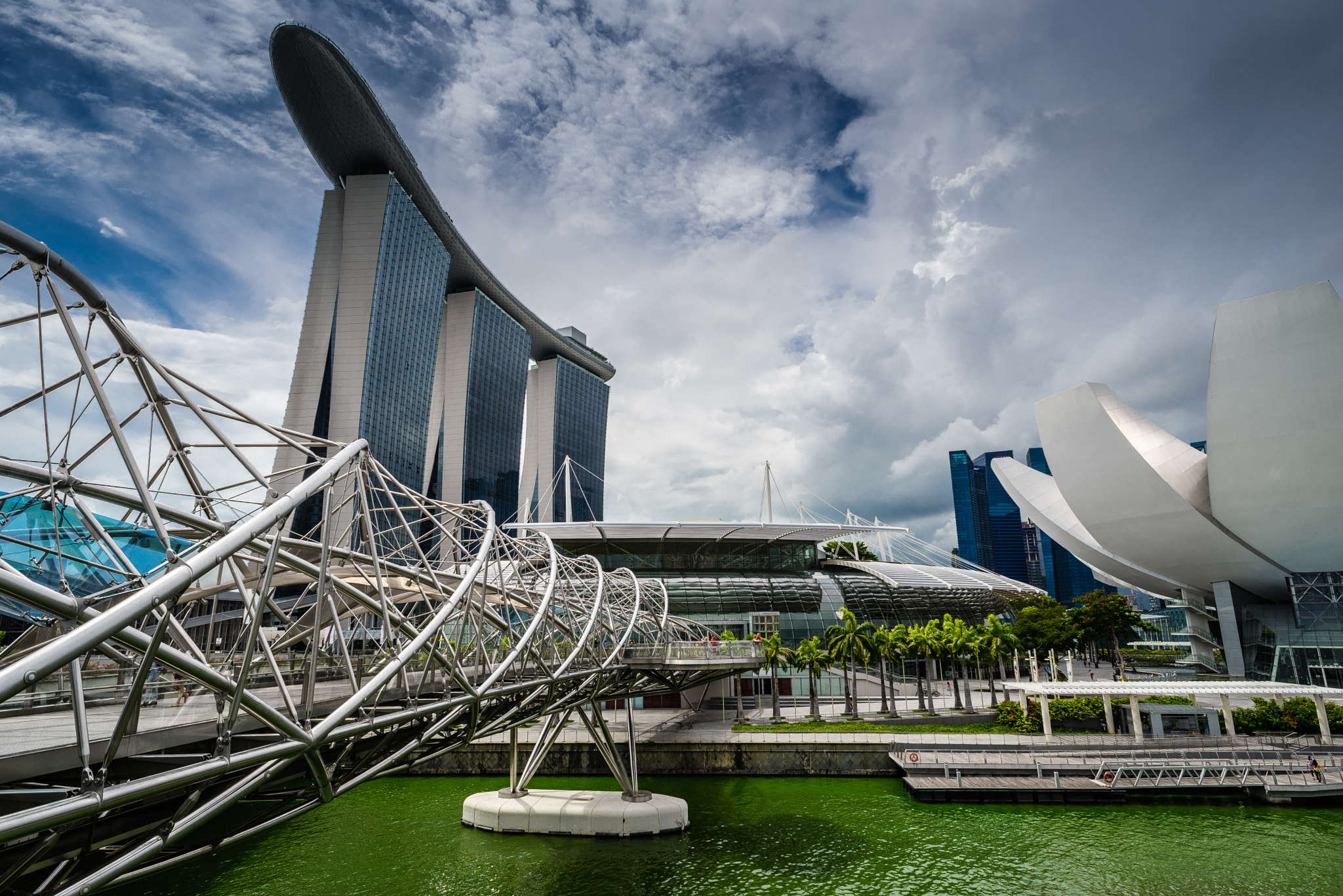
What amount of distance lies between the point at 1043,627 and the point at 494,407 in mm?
109175

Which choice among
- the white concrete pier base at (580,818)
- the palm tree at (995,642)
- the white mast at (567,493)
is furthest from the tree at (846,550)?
the white concrete pier base at (580,818)

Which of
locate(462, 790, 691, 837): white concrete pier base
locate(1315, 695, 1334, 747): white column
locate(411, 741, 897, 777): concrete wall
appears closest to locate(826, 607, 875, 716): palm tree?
locate(411, 741, 897, 777): concrete wall

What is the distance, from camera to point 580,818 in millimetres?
28203

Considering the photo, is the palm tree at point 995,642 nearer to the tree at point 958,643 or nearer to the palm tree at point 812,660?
the tree at point 958,643

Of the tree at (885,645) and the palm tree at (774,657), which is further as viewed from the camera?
the tree at (885,645)

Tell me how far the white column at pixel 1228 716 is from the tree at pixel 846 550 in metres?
50.3

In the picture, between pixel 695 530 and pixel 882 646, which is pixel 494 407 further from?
pixel 882 646

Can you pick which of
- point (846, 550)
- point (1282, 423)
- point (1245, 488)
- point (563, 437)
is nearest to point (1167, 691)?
point (1245, 488)

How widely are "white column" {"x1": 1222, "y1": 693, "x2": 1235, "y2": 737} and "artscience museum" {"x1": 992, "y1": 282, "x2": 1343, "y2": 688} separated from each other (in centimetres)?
2407

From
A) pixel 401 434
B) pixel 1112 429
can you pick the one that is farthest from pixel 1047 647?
pixel 401 434

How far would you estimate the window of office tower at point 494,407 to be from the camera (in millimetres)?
138750

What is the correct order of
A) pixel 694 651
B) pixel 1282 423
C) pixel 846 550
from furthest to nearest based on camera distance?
pixel 846 550, pixel 1282 423, pixel 694 651

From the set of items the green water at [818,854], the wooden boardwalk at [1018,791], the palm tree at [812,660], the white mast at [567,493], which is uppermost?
the white mast at [567,493]

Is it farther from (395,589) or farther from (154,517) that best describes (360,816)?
(154,517)
